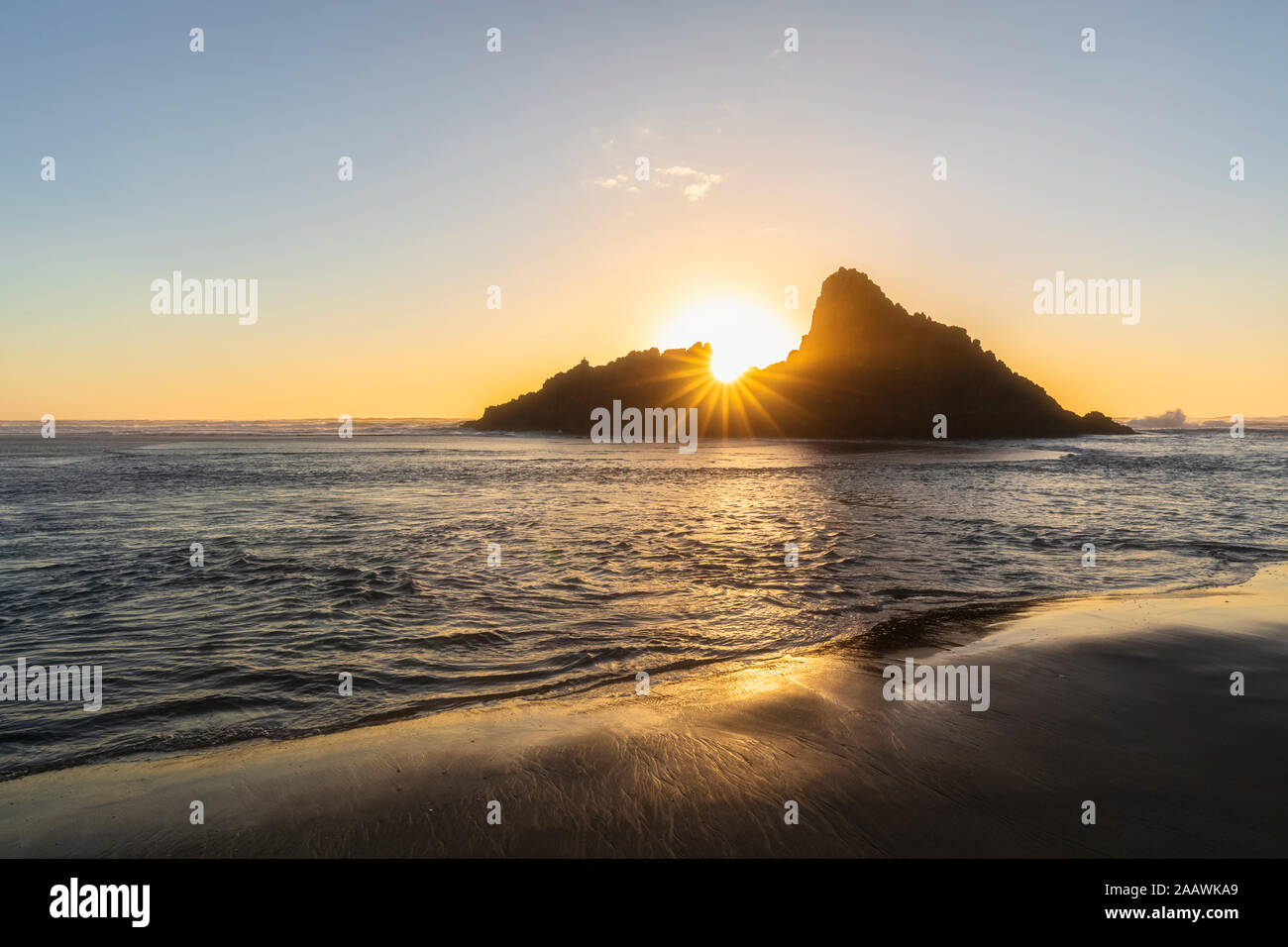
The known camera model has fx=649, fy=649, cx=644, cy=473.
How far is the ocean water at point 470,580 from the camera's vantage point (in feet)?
22.8

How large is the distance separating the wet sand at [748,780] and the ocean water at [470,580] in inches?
32.6

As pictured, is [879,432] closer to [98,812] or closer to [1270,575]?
[1270,575]

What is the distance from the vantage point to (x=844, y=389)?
11650 cm

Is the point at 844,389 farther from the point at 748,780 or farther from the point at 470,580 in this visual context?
the point at 748,780

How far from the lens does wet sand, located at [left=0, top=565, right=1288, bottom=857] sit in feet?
13.6

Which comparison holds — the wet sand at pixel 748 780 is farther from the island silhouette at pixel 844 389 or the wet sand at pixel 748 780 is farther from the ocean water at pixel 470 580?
the island silhouette at pixel 844 389

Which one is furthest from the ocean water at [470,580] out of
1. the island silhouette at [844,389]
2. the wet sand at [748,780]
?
the island silhouette at [844,389]

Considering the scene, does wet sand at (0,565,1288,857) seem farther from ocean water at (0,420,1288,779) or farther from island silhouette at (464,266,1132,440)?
island silhouette at (464,266,1132,440)

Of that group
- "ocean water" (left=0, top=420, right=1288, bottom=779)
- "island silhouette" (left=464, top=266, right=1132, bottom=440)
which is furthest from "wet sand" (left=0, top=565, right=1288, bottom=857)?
"island silhouette" (left=464, top=266, right=1132, bottom=440)

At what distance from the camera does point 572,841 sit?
164 inches

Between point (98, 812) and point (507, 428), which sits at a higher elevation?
point (507, 428)

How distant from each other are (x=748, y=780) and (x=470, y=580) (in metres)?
8.05

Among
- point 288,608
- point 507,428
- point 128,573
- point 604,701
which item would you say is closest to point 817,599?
point 604,701

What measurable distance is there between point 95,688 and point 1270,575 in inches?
725
